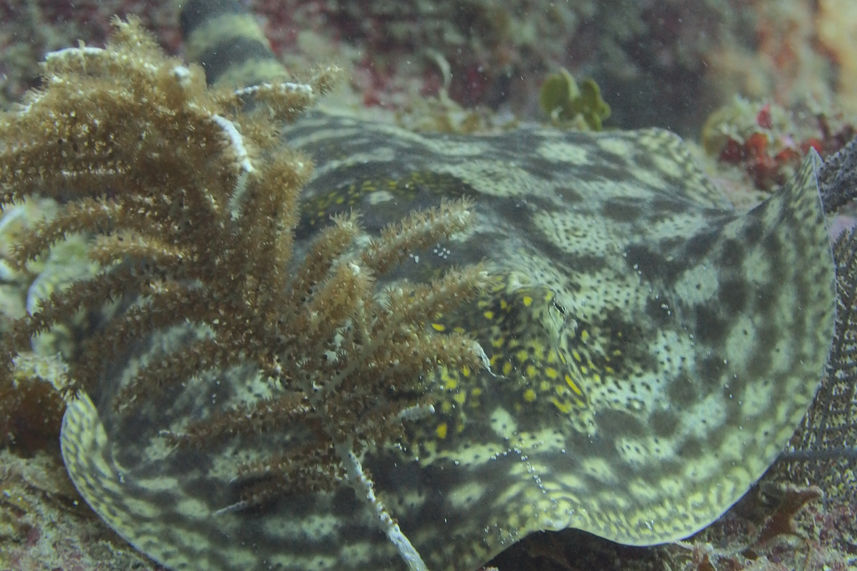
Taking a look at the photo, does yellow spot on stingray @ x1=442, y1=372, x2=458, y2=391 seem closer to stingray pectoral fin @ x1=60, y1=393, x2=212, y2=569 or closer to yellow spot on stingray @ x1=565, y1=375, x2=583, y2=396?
yellow spot on stingray @ x1=565, y1=375, x2=583, y2=396

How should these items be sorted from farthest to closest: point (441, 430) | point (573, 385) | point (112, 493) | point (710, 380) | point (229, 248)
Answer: point (710, 380), point (112, 493), point (573, 385), point (441, 430), point (229, 248)

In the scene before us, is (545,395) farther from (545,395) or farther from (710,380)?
(710,380)

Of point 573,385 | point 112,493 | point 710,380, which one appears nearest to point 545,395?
point 573,385

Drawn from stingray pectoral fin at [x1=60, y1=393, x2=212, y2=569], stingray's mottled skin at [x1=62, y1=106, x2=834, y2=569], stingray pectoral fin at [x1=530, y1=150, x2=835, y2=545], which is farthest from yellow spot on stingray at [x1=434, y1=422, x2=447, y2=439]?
stingray pectoral fin at [x1=60, y1=393, x2=212, y2=569]

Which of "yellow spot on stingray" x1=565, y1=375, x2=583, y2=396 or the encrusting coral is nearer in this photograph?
the encrusting coral

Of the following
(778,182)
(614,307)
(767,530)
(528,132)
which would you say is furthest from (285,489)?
(778,182)

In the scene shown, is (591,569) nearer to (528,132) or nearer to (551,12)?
(528,132)

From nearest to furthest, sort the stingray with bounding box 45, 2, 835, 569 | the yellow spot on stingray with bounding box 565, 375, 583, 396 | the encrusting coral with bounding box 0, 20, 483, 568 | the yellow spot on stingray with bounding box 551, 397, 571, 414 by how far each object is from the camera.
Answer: the encrusting coral with bounding box 0, 20, 483, 568 < the stingray with bounding box 45, 2, 835, 569 < the yellow spot on stingray with bounding box 551, 397, 571, 414 < the yellow spot on stingray with bounding box 565, 375, 583, 396

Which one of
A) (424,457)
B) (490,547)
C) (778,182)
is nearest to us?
(490,547)
